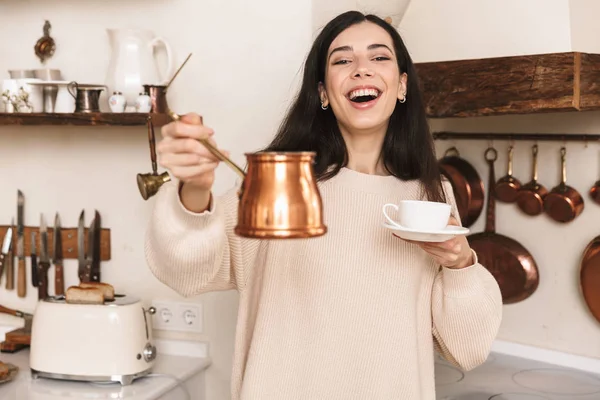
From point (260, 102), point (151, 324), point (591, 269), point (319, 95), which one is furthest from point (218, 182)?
point (591, 269)

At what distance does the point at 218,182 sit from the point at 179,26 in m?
0.43

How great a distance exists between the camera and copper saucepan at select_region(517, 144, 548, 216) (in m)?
2.18

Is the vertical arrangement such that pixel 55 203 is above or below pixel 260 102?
below

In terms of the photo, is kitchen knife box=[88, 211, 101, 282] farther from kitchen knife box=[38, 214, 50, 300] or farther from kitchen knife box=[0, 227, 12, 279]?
kitchen knife box=[0, 227, 12, 279]

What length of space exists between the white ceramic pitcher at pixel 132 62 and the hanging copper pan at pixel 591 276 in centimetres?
123

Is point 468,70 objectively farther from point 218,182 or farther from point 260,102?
point 218,182

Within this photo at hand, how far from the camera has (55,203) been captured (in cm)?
225

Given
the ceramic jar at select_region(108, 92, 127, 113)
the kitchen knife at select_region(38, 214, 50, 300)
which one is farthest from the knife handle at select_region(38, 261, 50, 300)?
the ceramic jar at select_region(108, 92, 127, 113)

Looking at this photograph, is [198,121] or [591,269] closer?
[198,121]

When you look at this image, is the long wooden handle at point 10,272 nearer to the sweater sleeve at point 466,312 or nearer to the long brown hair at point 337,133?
the long brown hair at point 337,133

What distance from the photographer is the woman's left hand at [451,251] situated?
128 cm

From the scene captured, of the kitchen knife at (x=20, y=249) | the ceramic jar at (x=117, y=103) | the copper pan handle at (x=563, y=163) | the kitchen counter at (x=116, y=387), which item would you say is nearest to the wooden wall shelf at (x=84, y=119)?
the ceramic jar at (x=117, y=103)

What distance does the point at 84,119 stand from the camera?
6.50ft

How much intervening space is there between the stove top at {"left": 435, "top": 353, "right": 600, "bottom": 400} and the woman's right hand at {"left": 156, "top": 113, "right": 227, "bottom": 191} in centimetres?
112
